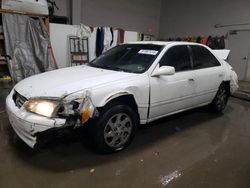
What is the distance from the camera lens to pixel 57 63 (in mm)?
6242

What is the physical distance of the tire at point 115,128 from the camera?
209cm

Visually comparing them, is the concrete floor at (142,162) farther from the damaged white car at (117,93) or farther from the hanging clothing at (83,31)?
the hanging clothing at (83,31)

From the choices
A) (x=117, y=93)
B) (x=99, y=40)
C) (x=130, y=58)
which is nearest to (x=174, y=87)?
(x=130, y=58)

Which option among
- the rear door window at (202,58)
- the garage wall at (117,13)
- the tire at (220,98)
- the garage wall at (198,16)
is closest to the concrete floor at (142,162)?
the tire at (220,98)

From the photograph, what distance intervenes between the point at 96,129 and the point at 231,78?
109 inches

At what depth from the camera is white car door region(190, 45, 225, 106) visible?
3.03 m

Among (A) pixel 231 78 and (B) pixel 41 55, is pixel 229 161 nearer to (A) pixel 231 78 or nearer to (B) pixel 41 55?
(A) pixel 231 78

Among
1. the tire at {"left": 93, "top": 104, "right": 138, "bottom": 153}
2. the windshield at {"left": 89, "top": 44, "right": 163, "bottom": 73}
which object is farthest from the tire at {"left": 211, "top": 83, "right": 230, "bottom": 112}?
the tire at {"left": 93, "top": 104, "right": 138, "bottom": 153}

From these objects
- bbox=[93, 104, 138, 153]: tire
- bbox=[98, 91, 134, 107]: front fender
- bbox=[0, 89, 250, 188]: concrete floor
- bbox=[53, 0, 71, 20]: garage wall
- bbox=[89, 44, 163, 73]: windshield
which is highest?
bbox=[53, 0, 71, 20]: garage wall

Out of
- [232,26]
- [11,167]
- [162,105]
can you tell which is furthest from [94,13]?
[11,167]

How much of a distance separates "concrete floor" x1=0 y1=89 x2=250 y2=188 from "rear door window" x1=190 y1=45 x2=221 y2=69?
0.99m

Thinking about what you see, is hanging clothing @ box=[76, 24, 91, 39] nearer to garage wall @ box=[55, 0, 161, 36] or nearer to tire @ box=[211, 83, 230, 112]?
garage wall @ box=[55, 0, 161, 36]

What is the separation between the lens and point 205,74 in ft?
10.2

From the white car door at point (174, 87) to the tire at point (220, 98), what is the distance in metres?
0.85
